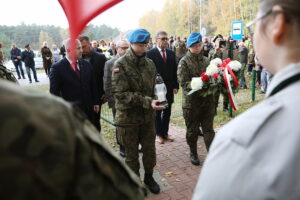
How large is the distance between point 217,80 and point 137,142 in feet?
5.27

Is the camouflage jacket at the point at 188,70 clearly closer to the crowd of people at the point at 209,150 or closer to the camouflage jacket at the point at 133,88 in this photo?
the camouflage jacket at the point at 133,88

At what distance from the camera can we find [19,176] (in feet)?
1.86

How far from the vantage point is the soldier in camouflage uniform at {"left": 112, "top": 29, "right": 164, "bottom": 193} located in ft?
10.8

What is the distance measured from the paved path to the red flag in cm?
249

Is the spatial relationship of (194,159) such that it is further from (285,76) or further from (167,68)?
(285,76)

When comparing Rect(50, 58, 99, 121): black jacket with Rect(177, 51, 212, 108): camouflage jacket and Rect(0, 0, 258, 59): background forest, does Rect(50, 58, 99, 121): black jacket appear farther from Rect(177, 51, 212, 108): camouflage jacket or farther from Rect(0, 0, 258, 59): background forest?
Rect(0, 0, 258, 59): background forest

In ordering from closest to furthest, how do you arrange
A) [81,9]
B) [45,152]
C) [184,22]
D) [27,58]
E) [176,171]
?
[45,152] < [81,9] < [176,171] < [27,58] < [184,22]

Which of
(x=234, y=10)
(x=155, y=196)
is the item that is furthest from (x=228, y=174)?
(x=234, y=10)

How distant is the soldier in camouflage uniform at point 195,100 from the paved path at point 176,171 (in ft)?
1.56

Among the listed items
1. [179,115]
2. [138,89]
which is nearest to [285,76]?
[138,89]

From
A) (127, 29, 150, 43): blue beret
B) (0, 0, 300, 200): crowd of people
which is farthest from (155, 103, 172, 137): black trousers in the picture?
(0, 0, 300, 200): crowd of people

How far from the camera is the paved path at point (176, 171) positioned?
3.63 meters

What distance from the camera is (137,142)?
3.50m

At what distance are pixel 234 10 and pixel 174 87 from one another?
45.1 metres
